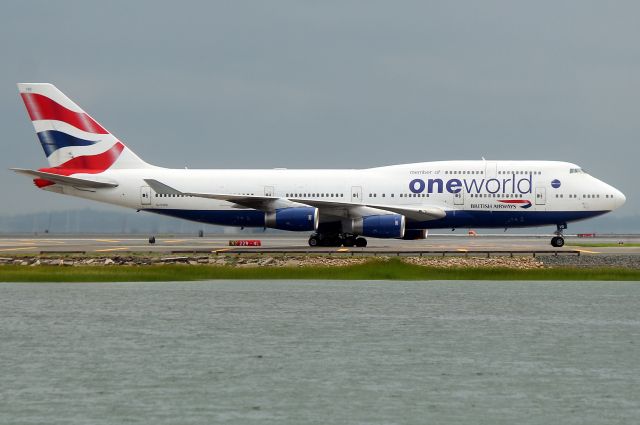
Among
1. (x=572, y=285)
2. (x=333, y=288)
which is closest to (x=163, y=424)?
(x=333, y=288)

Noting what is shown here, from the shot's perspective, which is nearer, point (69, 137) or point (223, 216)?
point (223, 216)

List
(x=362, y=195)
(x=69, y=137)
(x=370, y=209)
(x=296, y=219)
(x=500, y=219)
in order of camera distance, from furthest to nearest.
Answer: (x=69, y=137)
(x=362, y=195)
(x=500, y=219)
(x=370, y=209)
(x=296, y=219)

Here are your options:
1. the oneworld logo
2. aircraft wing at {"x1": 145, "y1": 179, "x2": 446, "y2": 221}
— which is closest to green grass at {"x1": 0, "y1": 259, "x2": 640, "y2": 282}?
aircraft wing at {"x1": 145, "y1": 179, "x2": 446, "y2": 221}

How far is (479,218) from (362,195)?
22.9 ft

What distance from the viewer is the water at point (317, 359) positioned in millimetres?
17359

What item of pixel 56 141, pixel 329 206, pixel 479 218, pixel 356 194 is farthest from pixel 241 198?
pixel 56 141

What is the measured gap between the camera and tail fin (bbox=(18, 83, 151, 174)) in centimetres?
6206

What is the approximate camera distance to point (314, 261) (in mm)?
A: 46938

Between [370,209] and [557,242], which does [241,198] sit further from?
[557,242]

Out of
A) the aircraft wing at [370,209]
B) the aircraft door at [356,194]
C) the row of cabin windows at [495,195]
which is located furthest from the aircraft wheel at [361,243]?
the row of cabin windows at [495,195]

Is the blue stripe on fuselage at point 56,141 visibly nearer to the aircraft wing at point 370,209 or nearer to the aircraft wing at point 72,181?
the aircraft wing at point 72,181

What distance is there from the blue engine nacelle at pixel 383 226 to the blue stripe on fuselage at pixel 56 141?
19.8 meters

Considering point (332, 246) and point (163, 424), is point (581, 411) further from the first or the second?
point (332, 246)

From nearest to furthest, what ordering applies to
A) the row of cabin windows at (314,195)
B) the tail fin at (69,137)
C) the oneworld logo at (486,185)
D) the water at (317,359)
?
the water at (317,359)
the oneworld logo at (486,185)
the row of cabin windows at (314,195)
the tail fin at (69,137)
